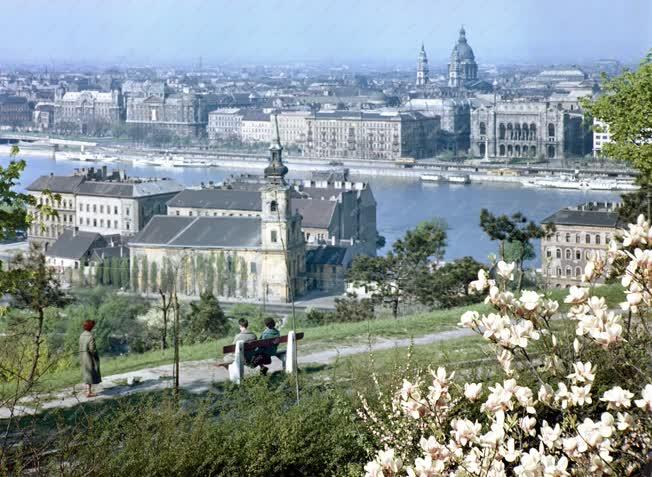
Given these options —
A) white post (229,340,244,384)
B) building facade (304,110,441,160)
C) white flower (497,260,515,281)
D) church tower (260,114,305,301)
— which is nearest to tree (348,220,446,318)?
church tower (260,114,305,301)

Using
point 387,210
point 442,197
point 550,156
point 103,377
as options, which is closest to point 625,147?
point 103,377

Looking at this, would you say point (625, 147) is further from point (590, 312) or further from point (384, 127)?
point (384, 127)

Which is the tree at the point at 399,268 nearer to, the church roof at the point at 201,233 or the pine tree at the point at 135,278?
the church roof at the point at 201,233

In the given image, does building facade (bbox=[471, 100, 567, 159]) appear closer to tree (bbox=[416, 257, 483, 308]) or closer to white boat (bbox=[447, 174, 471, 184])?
white boat (bbox=[447, 174, 471, 184])

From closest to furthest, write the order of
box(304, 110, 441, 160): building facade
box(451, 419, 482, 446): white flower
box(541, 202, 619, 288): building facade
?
box(451, 419, 482, 446): white flower
box(541, 202, 619, 288): building facade
box(304, 110, 441, 160): building facade

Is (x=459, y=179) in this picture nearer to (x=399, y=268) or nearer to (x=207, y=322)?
(x=399, y=268)

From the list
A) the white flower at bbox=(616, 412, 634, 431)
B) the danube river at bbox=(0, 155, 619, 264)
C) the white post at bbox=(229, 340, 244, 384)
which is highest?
the white flower at bbox=(616, 412, 634, 431)

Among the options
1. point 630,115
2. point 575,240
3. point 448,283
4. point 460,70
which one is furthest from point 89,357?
point 460,70
